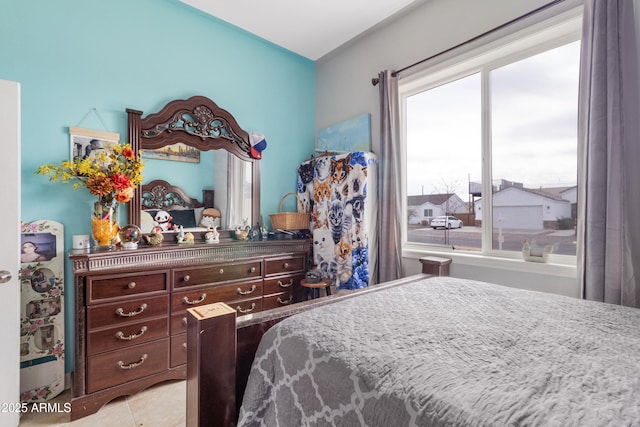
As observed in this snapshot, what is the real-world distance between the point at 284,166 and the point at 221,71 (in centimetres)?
110

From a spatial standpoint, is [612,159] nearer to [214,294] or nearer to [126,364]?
[214,294]

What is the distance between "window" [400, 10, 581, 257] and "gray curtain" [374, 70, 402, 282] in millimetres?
247

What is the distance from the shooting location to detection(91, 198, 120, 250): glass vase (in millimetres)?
2057

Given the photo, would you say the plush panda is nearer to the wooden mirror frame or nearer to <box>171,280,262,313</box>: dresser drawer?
the wooden mirror frame

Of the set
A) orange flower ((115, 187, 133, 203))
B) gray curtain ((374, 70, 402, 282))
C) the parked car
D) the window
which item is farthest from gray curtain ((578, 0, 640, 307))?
orange flower ((115, 187, 133, 203))

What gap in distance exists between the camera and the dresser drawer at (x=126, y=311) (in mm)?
1822

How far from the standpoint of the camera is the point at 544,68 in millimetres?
2010

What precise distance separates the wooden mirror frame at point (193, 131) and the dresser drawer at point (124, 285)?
58cm

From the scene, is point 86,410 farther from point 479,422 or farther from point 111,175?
point 479,422

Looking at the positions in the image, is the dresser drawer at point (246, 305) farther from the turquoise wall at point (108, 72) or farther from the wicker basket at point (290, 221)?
the turquoise wall at point (108, 72)

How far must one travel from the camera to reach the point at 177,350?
2119 mm

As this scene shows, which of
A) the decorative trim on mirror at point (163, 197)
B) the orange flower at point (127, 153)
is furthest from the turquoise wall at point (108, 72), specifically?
the decorative trim on mirror at point (163, 197)

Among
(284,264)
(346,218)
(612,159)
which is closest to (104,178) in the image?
(284,264)

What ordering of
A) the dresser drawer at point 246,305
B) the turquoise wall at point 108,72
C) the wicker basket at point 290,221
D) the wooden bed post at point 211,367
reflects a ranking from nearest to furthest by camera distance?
the wooden bed post at point 211,367 < the turquoise wall at point 108,72 < the dresser drawer at point 246,305 < the wicker basket at point 290,221
